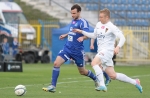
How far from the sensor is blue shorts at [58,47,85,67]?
47.5 ft

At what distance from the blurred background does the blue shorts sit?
63.2ft

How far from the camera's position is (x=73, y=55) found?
14.7 metres

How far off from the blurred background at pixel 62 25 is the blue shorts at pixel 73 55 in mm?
19278

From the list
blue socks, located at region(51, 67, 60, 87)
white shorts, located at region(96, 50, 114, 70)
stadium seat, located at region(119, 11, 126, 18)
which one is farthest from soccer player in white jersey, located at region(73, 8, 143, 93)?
stadium seat, located at region(119, 11, 126, 18)

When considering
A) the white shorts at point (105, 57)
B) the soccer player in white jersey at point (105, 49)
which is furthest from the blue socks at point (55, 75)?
the white shorts at point (105, 57)

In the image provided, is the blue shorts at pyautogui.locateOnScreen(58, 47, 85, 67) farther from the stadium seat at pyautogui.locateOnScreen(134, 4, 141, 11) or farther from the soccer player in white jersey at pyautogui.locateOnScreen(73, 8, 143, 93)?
the stadium seat at pyautogui.locateOnScreen(134, 4, 141, 11)

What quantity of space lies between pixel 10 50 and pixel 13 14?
4.67m

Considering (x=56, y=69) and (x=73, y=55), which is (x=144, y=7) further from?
(x=56, y=69)

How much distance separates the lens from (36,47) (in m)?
36.3

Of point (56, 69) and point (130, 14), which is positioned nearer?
point (56, 69)

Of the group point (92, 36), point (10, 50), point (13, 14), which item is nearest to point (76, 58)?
point (92, 36)

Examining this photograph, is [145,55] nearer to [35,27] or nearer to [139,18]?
→ [139,18]

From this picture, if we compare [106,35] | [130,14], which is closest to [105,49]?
[106,35]

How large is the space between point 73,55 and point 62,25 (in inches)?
974
